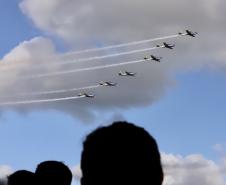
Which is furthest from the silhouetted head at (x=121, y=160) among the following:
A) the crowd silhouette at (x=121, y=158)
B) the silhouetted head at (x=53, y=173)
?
the silhouetted head at (x=53, y=173)

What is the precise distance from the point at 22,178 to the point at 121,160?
9.00 m

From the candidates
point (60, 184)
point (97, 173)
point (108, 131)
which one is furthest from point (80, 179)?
point (60, 184)

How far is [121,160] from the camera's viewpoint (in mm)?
7348

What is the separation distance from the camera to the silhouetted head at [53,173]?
1520 cm

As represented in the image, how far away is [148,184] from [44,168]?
863cm

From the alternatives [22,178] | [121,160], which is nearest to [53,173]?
[22,178]

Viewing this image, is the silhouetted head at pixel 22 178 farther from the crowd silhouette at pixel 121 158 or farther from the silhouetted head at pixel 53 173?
the crowd silhouette at pixel 121 158

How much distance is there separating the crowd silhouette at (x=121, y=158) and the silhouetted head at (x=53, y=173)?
7856 millimetres

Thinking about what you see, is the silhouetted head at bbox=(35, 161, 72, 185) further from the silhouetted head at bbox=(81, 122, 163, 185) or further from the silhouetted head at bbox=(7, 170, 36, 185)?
the silhouetted head at bbox=(81, 122, 163, 185)

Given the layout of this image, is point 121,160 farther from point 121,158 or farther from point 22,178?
point 22,178

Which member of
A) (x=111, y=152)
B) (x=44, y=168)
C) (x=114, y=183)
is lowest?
(x=114, y=183)

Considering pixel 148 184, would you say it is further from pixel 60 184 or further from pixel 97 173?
pixel 60 184

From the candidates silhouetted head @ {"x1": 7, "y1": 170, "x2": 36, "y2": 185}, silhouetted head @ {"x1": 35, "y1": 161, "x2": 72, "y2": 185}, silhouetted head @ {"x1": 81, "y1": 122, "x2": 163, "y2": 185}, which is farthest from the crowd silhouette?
silhouetted head @ {"x1": 7, "y1": 170, "x2": 36, "y2": 185}

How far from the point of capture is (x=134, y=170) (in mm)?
7340
